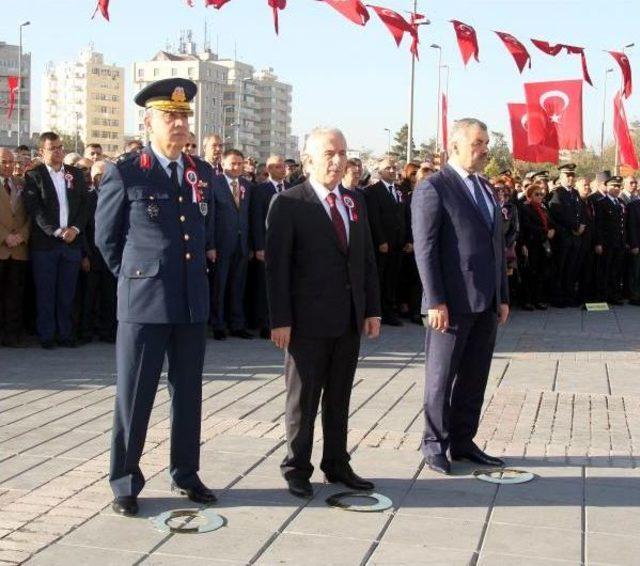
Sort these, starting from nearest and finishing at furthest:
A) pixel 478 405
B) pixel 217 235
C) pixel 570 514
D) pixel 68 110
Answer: pixel 570 514 → pixel 217 235 → pixel 478 405 → pixel 68 110

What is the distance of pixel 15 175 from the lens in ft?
36.6

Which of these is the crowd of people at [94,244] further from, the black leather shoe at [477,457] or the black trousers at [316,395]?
the black leather shoe at [477,457]

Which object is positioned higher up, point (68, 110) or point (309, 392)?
point (68, 110)

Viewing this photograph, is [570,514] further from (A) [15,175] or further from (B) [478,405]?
(A) [15,175]

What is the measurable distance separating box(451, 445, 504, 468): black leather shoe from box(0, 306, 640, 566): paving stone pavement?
14 centimetres

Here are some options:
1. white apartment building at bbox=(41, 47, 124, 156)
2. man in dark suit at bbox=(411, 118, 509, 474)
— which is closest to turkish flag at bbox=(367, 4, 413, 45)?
man in dark suit at bbox=(411, 118, 509, 474)

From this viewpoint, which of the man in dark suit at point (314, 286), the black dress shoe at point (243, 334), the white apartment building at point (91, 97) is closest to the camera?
the man in dark suit at point (314, 286)

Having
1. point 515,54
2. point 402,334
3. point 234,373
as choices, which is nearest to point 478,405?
point 234,373

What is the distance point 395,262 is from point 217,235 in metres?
8.18

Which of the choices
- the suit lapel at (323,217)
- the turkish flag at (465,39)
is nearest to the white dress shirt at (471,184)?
the suit lapel at (323,217)

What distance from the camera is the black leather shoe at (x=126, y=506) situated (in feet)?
16.6

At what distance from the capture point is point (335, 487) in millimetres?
5648

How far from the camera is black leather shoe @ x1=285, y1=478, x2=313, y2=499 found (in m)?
5.43

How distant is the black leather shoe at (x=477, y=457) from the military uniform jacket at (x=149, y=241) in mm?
2014
